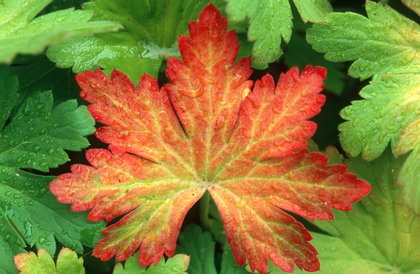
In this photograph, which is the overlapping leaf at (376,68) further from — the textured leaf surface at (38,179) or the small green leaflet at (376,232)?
the textured leaf surface at (38,179)

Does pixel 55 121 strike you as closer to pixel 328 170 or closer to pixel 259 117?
pixel 259 117

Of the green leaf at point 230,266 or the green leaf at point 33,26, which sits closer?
the green leaf at point 33,26

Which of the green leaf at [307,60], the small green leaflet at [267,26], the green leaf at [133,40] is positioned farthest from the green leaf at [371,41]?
the green leaf at [307,60]

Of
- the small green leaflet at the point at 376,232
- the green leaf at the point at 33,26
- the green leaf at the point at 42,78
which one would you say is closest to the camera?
the green leaf at the point at 33,26

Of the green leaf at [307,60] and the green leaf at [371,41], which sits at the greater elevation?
the green leaf at [371,41]

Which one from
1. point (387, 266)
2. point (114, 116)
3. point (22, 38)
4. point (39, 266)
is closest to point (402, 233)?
point (387, 266)

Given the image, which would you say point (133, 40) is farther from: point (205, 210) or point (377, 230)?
point (377, 230)
